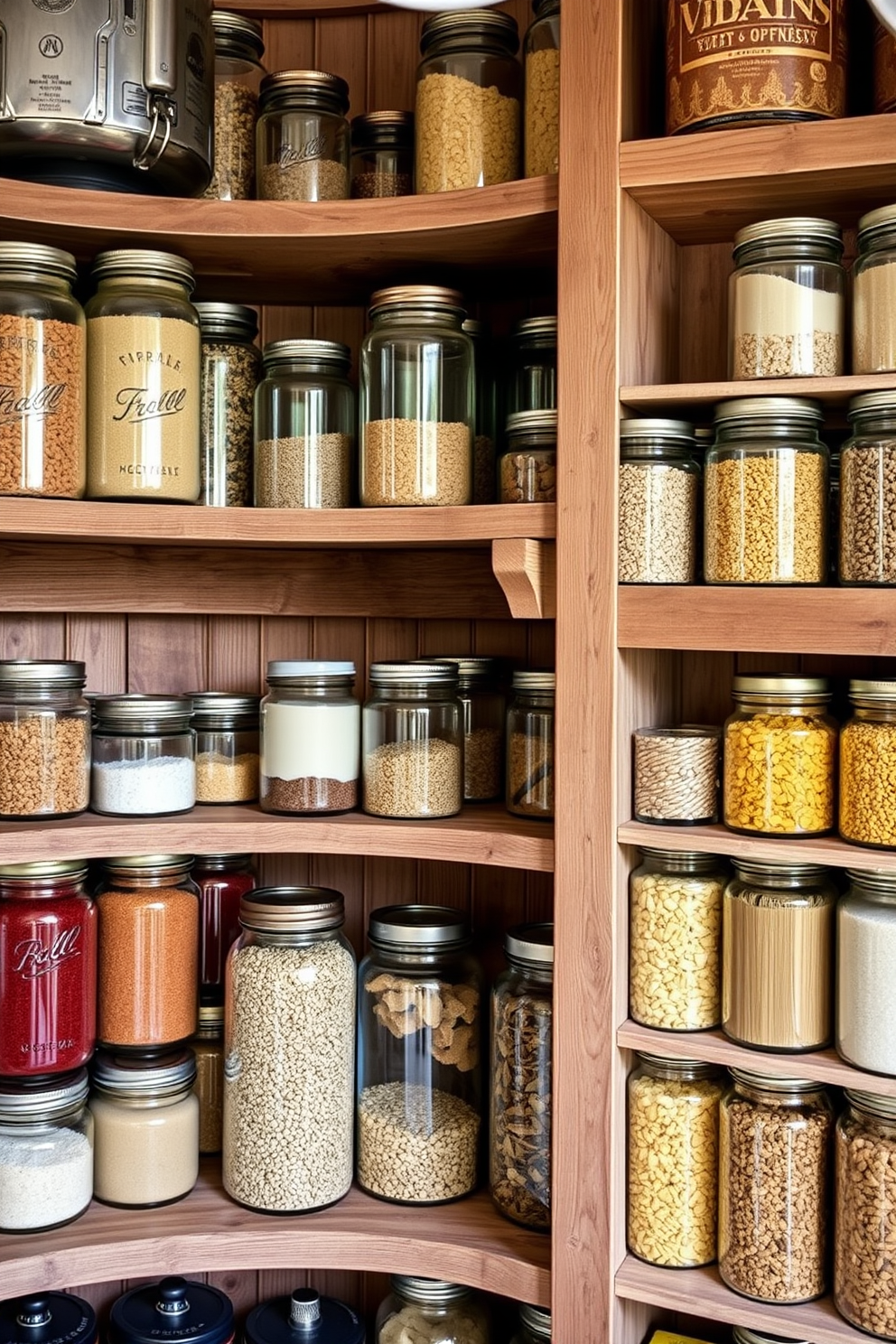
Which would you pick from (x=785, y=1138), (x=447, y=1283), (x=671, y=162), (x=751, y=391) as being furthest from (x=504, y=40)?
(x=447, y=1283)

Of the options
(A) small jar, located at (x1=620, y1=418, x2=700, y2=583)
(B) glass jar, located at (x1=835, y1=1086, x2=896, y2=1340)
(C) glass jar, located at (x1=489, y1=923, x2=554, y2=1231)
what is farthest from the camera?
(C) glass jar, located at (x1=489, y1=923, x2=554, y2=1231)

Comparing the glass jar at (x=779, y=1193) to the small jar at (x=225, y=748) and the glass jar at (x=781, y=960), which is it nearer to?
the glass jar at (x=781, y=960)

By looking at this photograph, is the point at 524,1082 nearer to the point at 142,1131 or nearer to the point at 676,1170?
the point at 676,1170

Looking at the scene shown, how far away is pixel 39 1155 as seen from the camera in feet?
5.11

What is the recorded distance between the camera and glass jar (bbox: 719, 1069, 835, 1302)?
1.39 metres

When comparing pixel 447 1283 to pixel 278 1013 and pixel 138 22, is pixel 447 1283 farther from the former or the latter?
pixel 138 22

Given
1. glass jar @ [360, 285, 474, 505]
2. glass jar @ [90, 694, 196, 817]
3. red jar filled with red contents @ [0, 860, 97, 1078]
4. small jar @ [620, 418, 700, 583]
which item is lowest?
red jar filled with red contents @ [0, 860, 97, 1078]

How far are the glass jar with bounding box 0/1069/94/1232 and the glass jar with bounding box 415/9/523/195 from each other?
122 centimetres

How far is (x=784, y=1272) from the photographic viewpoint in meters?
1.39

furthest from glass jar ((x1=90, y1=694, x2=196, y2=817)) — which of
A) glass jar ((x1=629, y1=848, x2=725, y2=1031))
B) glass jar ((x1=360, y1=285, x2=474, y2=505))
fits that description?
glass jar ((x1=629, y1=848, x2=725, y2=1031))

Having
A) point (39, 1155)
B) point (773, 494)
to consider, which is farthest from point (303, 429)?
point (39, 1155)

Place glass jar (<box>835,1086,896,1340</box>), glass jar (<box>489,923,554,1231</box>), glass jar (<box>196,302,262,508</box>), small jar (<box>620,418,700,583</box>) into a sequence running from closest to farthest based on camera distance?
1. glass jar (<box>835,1086,896,1340</box>)
2. small jar (<box>620,418,700,583</box>)
3. glass jar (<box>489,923,554,1231</box>)
4. glass jar (<box>196,302,262,508</box>)

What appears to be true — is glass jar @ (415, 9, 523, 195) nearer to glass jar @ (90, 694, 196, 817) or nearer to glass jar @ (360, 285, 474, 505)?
glass jar @ (360, 285, 474, 505)

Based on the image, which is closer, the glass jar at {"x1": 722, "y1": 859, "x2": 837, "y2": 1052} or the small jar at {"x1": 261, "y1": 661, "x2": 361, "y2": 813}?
the glass jar at {"x1": 722, "y1": 859, "x2": 837, "y2": 1052}
